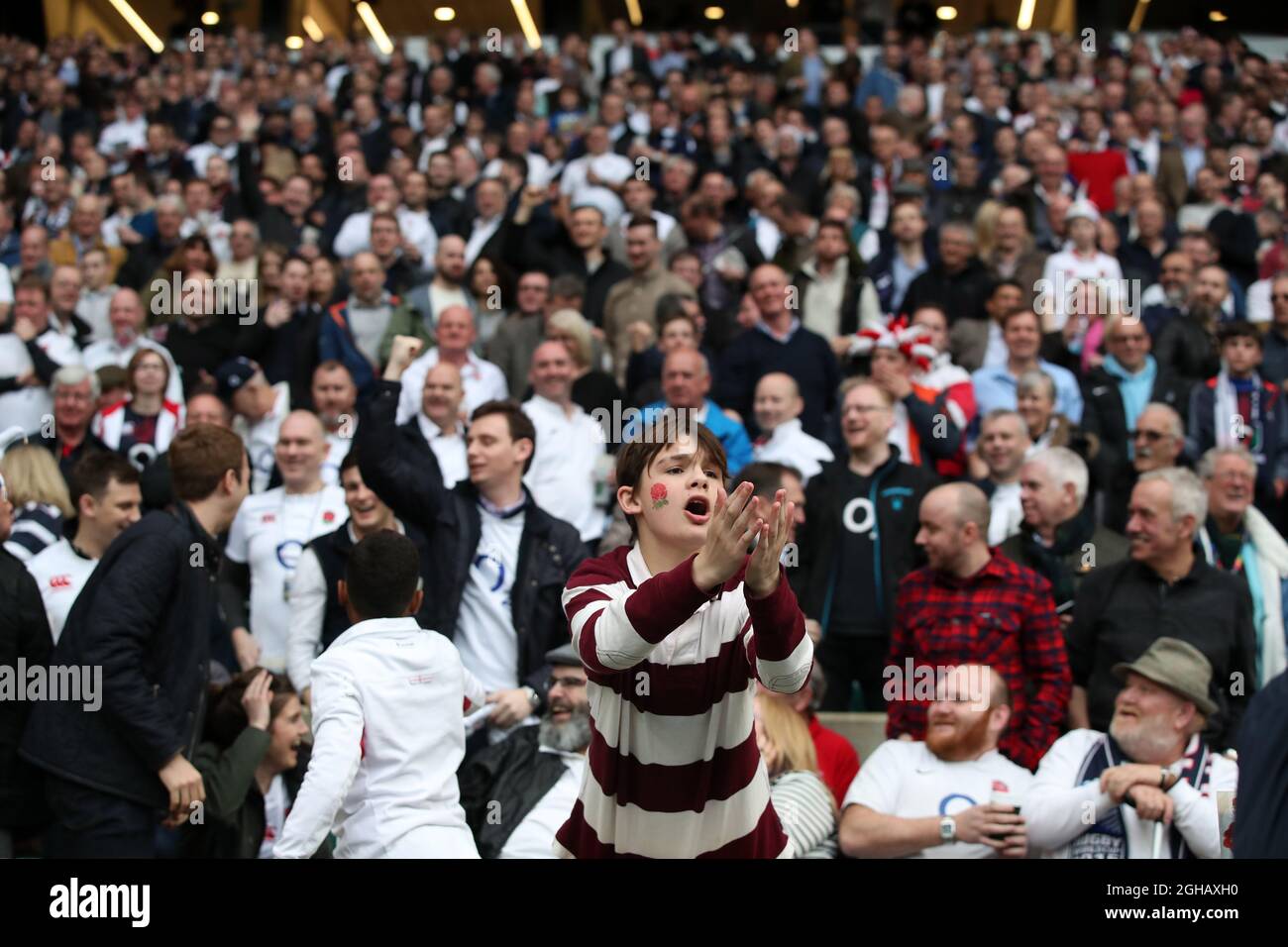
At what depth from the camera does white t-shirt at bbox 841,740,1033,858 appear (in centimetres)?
562

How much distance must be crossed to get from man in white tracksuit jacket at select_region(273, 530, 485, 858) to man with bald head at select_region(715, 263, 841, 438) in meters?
4.53

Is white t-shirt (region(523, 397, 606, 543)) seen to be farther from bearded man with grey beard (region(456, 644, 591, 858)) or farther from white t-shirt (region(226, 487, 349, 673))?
bearded man with grey beard (region(456, 644, 591, 858))

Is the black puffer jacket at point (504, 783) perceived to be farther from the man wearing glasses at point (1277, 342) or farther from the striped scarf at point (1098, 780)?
the man wearing glasses at point (1277, 342)

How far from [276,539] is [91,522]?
38.8 inches

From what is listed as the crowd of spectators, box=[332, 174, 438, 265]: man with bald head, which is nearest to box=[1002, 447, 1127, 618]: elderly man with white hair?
the crowd of spectators

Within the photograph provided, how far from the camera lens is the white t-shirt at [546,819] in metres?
5.40

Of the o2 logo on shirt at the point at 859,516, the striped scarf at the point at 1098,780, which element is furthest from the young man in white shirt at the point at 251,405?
the striped scarf at the point at 1098,780

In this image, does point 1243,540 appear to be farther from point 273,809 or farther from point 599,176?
point 599,176

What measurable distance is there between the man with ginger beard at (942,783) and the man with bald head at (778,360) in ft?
10.7

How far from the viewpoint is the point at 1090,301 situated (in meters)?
10.0

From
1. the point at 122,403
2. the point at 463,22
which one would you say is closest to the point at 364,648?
the point at 122,403

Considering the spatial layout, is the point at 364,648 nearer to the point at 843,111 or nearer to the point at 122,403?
the point at 122,403

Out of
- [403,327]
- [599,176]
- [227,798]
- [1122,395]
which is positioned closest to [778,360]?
[1122,395]

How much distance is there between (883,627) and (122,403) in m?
4.58
